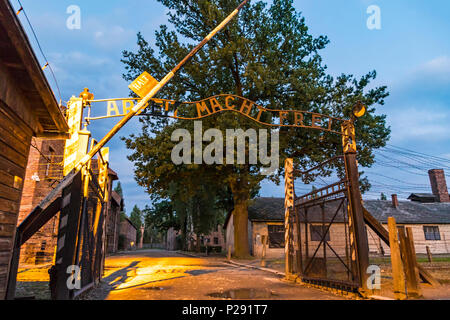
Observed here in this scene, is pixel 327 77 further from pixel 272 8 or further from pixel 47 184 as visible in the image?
pixel 47 184

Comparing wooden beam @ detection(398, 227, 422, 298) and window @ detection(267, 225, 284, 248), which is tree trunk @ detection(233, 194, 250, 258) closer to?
window @ detection(267, 225, 284, 248)

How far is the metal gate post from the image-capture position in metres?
7.26

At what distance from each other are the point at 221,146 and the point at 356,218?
12177 mm

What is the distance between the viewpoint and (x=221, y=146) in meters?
19.1

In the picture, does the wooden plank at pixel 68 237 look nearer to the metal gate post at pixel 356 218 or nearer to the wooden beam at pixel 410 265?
the metal gate post at pixel 356 218

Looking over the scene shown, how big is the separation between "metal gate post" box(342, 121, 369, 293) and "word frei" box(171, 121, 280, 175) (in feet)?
34.6

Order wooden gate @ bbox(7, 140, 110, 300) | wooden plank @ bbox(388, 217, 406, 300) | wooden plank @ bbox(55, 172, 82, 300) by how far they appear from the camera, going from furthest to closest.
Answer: wooden plank @ bbox(388, 217, 406, 300) → wooden plank @ bbox(55, 172, 82, 300) → wooden gate @ bbox(7, 140, 110, 300)

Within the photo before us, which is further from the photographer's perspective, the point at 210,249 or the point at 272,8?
the point at 210,249

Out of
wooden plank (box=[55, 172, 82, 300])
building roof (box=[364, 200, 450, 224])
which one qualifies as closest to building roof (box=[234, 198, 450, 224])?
building roof (box=[364, 200, 450, 224])
